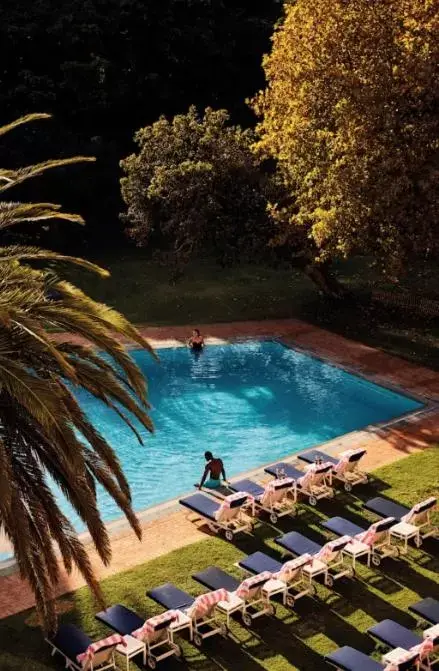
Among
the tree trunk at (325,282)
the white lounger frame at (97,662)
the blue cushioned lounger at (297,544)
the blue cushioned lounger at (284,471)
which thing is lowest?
the white lounger frame at (97,662)

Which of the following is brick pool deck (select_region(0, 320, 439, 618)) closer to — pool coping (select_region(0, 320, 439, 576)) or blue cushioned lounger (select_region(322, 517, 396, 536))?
pool coping (select_region(0, 320, 439, 576))

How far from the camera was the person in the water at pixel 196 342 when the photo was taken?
101ft

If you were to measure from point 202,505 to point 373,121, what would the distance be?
12.9m

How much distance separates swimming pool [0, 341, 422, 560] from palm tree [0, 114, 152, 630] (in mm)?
7910

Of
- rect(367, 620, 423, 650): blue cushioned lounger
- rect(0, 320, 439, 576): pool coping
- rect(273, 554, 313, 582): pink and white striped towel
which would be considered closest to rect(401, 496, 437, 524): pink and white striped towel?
rect(273, 554, 313, 582): pink and white striped towel

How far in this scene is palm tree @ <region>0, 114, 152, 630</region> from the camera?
1166 cm

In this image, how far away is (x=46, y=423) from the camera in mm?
11367

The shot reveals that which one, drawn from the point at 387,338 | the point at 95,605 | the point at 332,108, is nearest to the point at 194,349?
the point at 387,338

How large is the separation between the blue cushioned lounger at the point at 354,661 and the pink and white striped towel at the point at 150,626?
2.64 m

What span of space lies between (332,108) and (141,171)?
8204 mm

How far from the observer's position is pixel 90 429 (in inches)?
516

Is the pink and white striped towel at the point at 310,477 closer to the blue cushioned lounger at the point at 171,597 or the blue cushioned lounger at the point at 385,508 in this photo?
the blue cushioned lounger at the point at 385,508

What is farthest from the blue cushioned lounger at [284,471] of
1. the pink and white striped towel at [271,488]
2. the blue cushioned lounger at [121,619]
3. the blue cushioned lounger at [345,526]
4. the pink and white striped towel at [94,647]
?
the pink and white striped towel at [94,647]

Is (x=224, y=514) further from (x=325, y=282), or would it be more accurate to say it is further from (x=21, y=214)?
(x=325, y=282)
